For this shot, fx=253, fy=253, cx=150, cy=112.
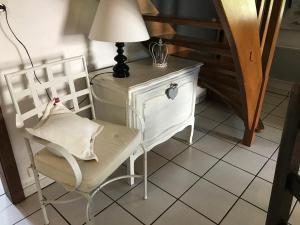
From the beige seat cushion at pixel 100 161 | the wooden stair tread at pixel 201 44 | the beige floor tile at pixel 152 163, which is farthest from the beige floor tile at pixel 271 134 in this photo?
the beige seat cushion at pixel 100 161

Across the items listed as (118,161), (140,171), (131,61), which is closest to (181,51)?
(131,61)

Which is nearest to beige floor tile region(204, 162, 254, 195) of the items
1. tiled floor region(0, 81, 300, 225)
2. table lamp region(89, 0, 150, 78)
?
tiled floor region(0, 81, 300, 225)

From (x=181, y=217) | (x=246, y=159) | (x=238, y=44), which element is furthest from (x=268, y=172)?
(x=238, y=44)

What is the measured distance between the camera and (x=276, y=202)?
75cm

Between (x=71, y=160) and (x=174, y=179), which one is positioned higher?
(x=71, y=160)

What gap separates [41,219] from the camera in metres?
1.56

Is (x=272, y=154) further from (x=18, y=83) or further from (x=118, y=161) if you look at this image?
(x=18, y=83)

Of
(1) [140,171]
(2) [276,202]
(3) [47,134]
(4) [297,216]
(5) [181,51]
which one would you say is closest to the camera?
(2) [276,202]

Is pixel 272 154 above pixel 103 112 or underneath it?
underneath

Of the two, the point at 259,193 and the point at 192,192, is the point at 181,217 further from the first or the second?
the point at 259,193

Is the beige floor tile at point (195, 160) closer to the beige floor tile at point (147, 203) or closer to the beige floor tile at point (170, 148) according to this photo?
the beige floor tile at point (170, 148)

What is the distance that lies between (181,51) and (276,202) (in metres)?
1.81

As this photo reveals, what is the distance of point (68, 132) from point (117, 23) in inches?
26.6

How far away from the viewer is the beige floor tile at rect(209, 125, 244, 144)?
242 cm
